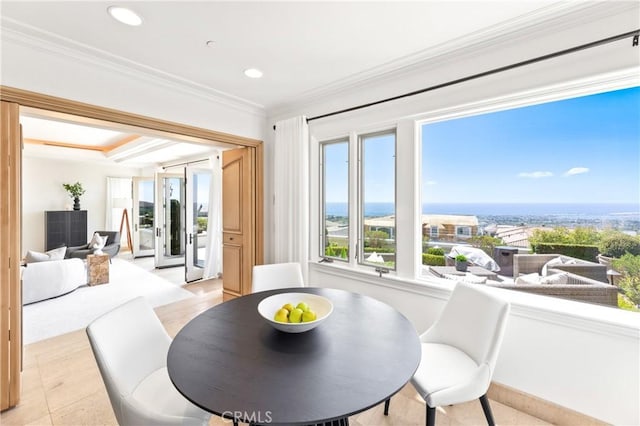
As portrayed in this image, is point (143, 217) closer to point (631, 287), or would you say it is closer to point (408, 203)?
point (408, 203)

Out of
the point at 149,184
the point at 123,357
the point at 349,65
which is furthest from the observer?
the point at 149,184

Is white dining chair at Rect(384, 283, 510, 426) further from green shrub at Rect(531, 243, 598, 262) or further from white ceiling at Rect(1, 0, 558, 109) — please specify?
white ceiling at Rect(1, 0, 558, 109)

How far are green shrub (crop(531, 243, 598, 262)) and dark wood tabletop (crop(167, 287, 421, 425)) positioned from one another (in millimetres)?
1286

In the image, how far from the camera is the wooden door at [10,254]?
71.1 inches

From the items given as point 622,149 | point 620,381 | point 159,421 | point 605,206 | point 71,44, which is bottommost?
point 620,381

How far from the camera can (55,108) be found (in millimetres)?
2018

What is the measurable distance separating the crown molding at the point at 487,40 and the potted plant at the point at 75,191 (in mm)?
7273

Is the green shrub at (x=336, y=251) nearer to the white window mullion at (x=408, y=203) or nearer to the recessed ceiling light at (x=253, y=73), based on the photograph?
the white window mullion at (x=408, y=203)

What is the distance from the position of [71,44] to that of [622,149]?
12.7 ft

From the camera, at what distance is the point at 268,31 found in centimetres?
185

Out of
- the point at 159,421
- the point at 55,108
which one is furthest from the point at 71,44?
the point at 159,421

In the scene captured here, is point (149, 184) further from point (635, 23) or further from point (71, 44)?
point (635, 23)

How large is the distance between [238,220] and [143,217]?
5.47 metres

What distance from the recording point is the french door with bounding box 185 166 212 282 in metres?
5.16
